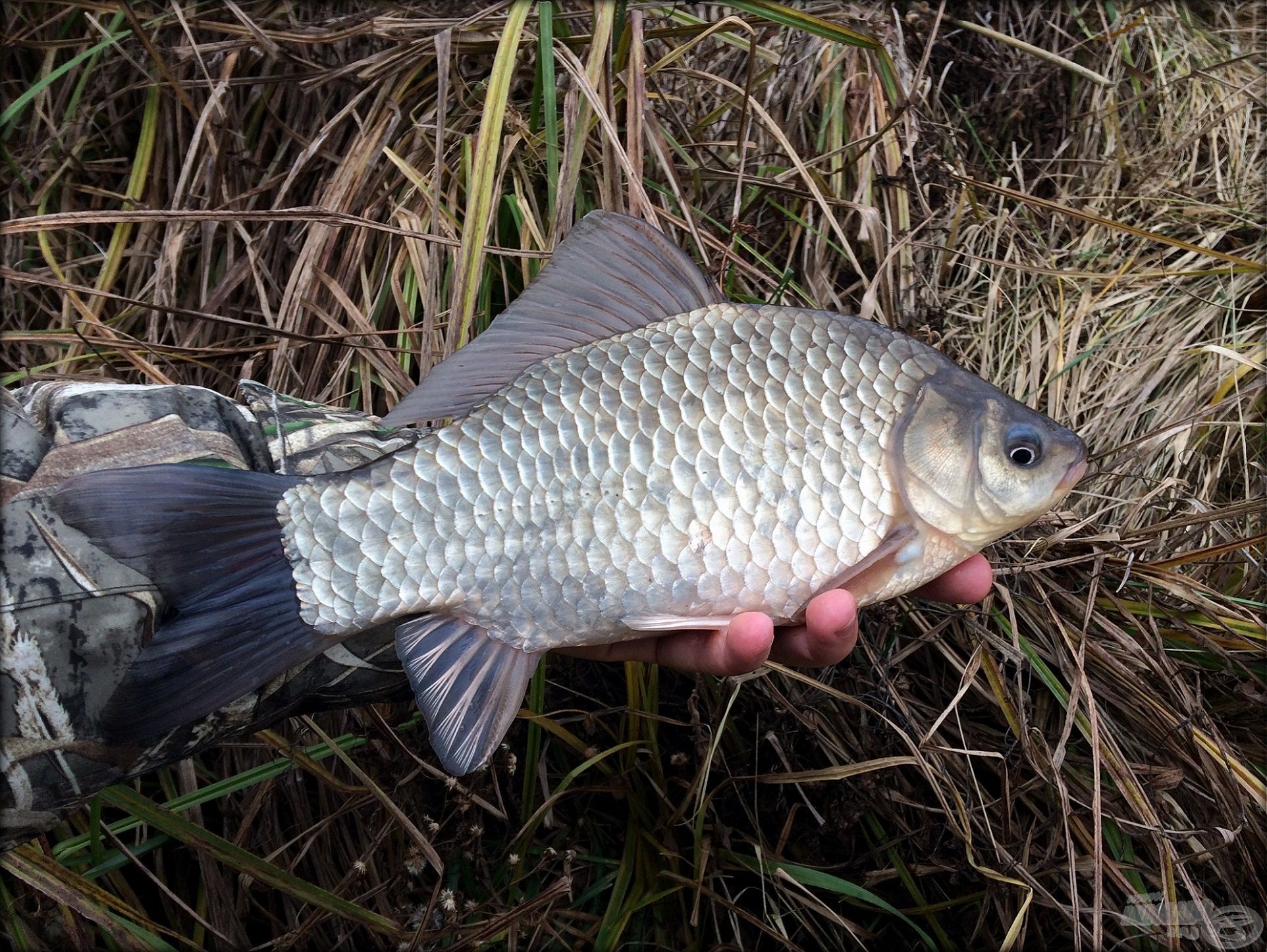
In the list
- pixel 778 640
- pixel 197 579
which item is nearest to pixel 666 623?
pixel 778 640

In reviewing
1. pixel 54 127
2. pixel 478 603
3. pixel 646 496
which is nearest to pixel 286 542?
pixel 478 603

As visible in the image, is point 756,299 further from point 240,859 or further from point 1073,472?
point 240,859

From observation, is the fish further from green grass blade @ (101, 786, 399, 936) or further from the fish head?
green grass blade @ (101, 786, 399, 936)

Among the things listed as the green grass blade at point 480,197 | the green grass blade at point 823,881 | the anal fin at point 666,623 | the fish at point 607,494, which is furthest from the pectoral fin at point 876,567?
the green grass blade at point 480,197

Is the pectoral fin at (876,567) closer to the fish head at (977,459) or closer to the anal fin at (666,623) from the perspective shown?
the fish head at (977,459)

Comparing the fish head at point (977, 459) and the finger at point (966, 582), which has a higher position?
the fish head at point (977, 459)

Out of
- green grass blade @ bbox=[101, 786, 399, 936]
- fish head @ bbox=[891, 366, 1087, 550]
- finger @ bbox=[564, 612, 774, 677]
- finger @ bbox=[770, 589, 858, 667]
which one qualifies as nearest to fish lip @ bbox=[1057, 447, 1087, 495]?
fish head @ bbox=[891, 366, 1087, 550]

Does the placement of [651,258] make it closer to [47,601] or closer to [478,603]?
[478,603]
